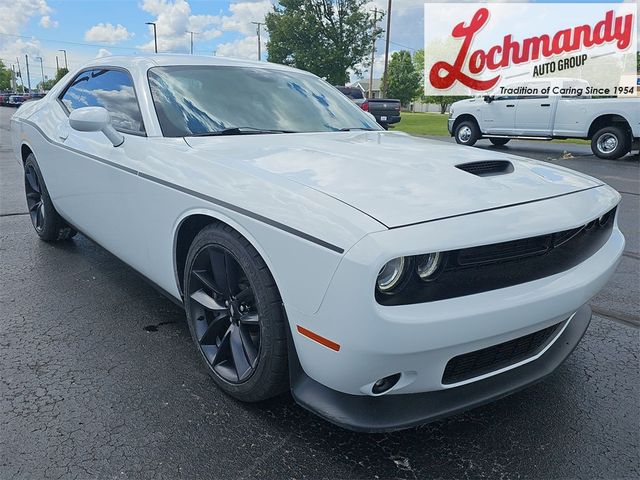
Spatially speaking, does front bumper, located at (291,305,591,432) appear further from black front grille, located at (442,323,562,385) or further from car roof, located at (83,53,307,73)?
car roof, located at (83,53,307,73)

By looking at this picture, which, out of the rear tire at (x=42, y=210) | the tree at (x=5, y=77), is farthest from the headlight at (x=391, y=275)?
the tree at (x=5, y=77)

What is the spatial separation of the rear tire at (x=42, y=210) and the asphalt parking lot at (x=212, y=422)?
1332 millimetres

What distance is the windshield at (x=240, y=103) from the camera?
2822 mm

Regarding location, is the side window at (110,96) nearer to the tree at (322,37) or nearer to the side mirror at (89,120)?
the side mirror at (89,120)

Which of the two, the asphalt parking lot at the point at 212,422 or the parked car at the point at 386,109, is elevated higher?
the parked car at the point at 386,109

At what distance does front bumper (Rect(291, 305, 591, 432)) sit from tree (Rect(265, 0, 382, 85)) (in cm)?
4398

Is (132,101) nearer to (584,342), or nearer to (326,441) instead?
(326,441)

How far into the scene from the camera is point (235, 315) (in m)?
2.26

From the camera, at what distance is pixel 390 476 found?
6.22 feet

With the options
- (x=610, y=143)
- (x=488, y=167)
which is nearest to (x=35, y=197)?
(x=488, y=167)

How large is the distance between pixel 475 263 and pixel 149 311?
2.22 m

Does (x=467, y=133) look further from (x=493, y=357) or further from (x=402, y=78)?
(x=402, y=78)

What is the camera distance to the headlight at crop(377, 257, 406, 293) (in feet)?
5.51

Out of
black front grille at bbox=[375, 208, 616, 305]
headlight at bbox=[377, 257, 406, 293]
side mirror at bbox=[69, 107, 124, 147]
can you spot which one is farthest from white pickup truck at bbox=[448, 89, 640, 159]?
headlight at bbox=[377, 257, 406, 293]
